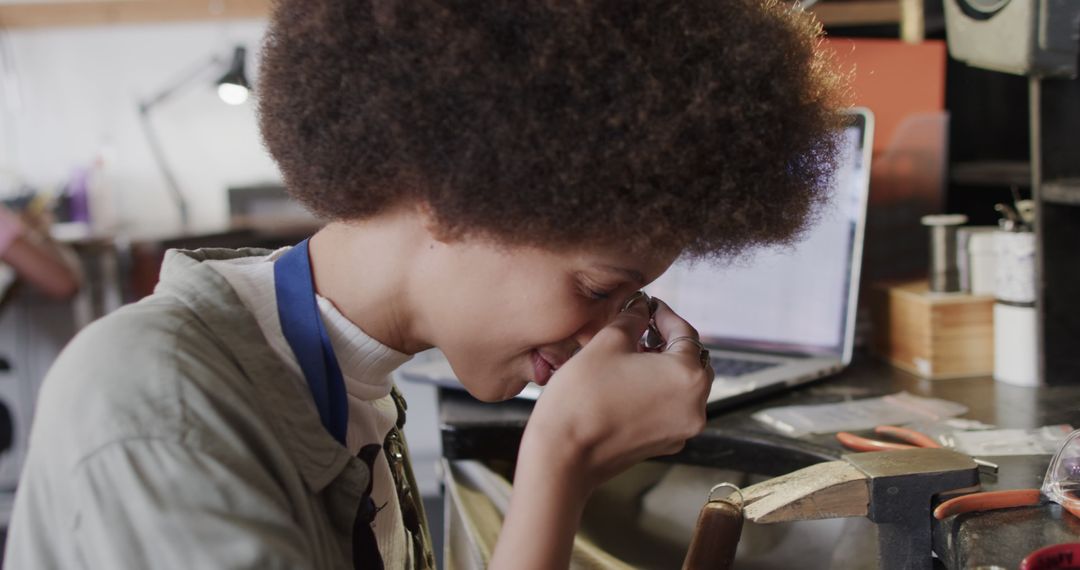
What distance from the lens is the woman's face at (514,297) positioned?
692mm

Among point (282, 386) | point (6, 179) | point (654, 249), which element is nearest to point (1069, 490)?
point (654, 249)

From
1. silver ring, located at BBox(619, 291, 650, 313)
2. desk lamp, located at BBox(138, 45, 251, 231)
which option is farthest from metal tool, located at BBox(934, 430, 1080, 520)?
desk lamp, located at BBox(138, 45, 251, 231)

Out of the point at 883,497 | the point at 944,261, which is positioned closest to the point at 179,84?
the point at 944,261

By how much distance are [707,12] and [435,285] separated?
28cm

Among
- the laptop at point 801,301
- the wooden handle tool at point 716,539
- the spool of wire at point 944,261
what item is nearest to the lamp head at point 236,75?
the laptop at point 801,301

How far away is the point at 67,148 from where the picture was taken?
4.06 m

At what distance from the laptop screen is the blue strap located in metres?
0.71

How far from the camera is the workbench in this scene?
0.75m

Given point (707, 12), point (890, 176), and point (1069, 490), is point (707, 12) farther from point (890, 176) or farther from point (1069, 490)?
point (890, 176)

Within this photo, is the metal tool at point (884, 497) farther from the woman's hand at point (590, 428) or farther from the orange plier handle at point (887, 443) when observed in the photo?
the orange plier handle at point (887, 443)

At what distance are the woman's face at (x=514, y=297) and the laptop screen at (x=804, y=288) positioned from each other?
2.03 feet

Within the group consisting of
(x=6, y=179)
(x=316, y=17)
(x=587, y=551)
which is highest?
(x=6, y=179)

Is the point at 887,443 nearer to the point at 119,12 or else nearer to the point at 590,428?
the point at 590,428

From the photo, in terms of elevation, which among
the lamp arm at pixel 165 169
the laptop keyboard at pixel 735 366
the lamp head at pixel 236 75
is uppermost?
the lamp head at pixel 236 75
